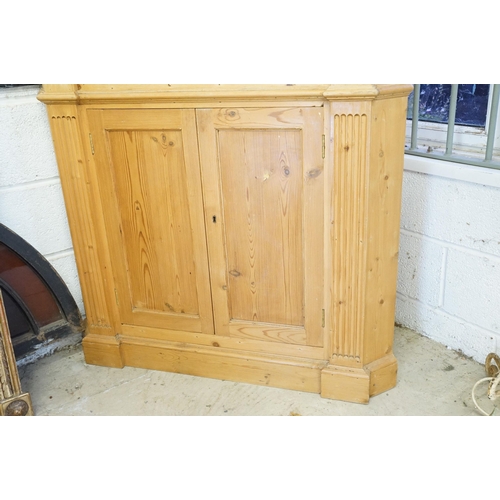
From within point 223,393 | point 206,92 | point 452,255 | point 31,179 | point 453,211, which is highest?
point 206,92

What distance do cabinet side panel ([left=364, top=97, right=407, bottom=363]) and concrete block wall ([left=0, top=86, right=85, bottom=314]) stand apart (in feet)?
4.24

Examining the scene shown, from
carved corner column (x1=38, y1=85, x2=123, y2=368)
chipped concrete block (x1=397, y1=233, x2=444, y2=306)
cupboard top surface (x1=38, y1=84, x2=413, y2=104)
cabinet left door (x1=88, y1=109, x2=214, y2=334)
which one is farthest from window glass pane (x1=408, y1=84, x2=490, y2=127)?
carved corner column (x1=38, y1=85, x2=123, y2=368)

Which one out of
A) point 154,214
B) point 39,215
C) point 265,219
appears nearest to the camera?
point 265,219

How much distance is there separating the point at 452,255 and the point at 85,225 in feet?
4.79

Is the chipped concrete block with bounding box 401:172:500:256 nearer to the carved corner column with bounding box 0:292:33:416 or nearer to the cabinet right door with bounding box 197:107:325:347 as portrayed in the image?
the cabinet right door with bounding box 197:107:325:347

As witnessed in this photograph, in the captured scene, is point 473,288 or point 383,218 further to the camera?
point 473,288

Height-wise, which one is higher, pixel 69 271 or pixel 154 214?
pixel 154 214

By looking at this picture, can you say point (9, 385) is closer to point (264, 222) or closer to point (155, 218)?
point (155, 218)

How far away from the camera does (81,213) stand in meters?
2.12

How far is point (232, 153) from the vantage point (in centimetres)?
187

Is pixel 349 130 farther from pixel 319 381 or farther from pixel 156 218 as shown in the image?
pixel 319 381

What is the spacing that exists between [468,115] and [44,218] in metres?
1.82

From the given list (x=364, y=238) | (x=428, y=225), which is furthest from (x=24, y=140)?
(x=428, y=225)

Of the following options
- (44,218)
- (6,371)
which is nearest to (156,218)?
(44,218)
